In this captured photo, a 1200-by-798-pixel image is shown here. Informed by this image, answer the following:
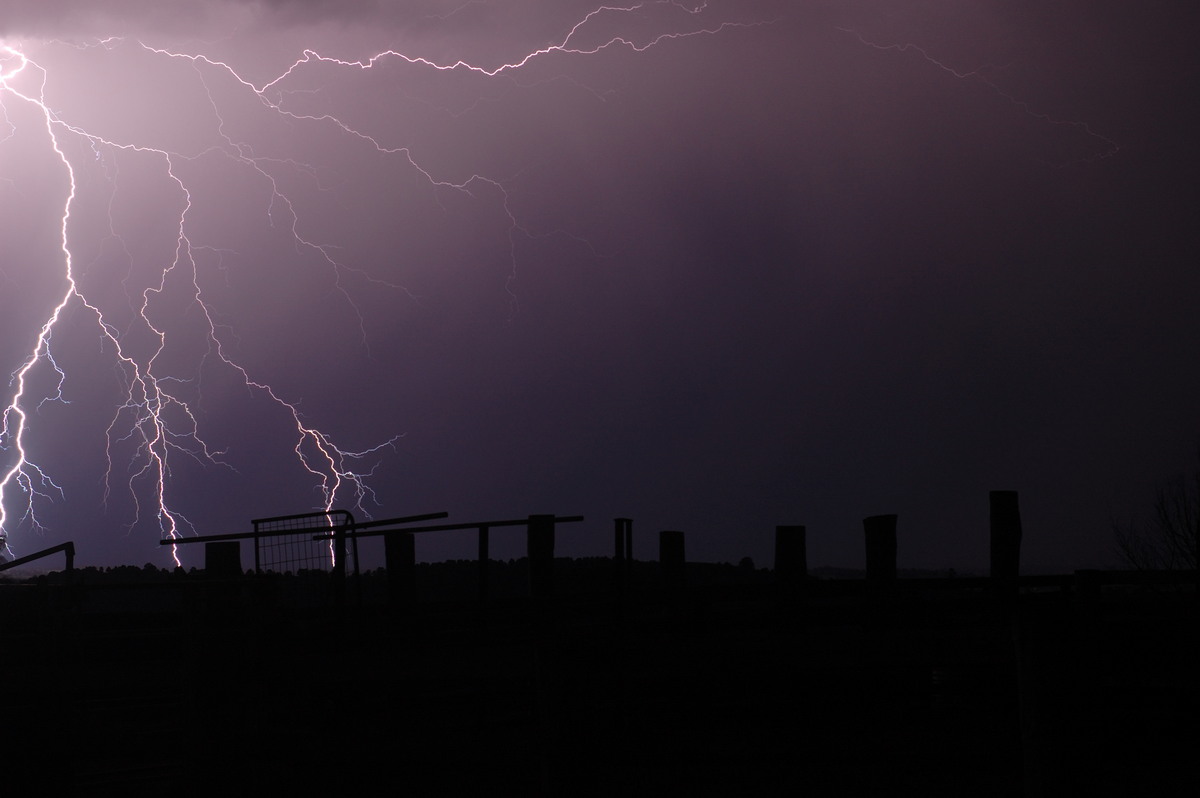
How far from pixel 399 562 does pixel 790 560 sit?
467 cm

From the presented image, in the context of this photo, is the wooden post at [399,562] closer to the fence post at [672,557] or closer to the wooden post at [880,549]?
the fence post at [672,557]

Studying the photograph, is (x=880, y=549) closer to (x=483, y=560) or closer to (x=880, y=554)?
(x=880, y=554)

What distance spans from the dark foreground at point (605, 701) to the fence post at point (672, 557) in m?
2.30

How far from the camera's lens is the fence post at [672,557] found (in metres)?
13.4

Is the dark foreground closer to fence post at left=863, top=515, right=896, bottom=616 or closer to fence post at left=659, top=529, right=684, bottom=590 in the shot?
fence post at left=863, top=515, right=896, bottom=616

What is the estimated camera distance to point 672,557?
527 inches

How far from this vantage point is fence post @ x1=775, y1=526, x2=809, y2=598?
449 inches

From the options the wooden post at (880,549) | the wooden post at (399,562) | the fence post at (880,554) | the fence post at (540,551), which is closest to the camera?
the fence post at (540,551)

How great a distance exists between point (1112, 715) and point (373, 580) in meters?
19.8

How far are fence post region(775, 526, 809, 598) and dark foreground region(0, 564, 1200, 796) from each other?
→ 2.45 feet

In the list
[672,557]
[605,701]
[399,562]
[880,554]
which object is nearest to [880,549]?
[880,554]

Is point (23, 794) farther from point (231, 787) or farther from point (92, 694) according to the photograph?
point (231, 787)

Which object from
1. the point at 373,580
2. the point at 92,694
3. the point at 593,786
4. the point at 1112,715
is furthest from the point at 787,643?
the point at 373,580

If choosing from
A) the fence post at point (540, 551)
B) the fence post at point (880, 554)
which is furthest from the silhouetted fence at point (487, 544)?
the fence post at point (880, 554)
